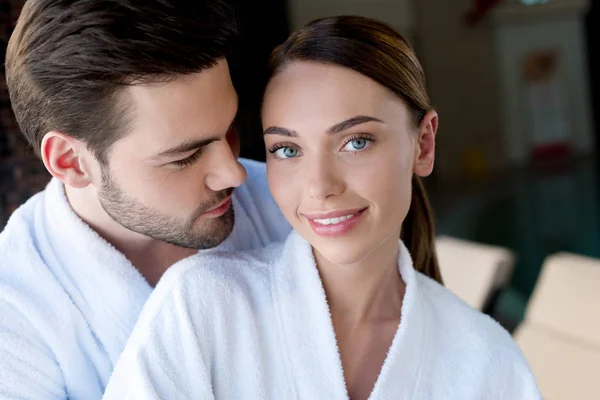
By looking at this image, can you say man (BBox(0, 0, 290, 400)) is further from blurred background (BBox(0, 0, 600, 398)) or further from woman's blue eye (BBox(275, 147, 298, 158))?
blurred background (BBox(0, 0, 600, 398))

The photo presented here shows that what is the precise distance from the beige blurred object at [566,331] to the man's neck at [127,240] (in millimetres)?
Answer: 1170

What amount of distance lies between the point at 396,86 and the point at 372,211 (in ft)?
0.61

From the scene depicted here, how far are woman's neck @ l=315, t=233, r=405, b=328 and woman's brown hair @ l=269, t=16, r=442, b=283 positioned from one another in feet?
0.74

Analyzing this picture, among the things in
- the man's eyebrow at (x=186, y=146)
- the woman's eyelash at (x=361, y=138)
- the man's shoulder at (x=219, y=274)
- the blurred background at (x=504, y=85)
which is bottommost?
the blurred background at (x=504, y=85)

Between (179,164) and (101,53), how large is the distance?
0.68 ft

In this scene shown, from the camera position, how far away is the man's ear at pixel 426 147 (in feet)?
3.92

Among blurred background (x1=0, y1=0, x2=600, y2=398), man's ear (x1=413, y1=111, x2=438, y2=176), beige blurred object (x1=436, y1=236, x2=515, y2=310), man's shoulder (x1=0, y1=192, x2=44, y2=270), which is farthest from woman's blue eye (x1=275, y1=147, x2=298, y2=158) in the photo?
blurred background (x1=0, y1=0, x2=600, y2=398)

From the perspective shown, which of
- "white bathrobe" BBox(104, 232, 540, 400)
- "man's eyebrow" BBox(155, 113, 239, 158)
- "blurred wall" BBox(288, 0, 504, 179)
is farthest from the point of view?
"blurred wall" BBox(288, 0, 504, 179)

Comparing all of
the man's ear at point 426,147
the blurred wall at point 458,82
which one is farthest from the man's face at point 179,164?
the blurred wall at point 458,82

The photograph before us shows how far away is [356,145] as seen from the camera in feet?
3.47

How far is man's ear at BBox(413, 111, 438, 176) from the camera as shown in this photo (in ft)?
3.92

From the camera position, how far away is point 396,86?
109 cm

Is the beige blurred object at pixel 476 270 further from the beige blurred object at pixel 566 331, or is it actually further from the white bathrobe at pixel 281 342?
the white bathrobe at pixel 281 342

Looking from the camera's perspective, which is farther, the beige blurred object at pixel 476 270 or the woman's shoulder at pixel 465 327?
the beige blurred object at pixel 476 270
